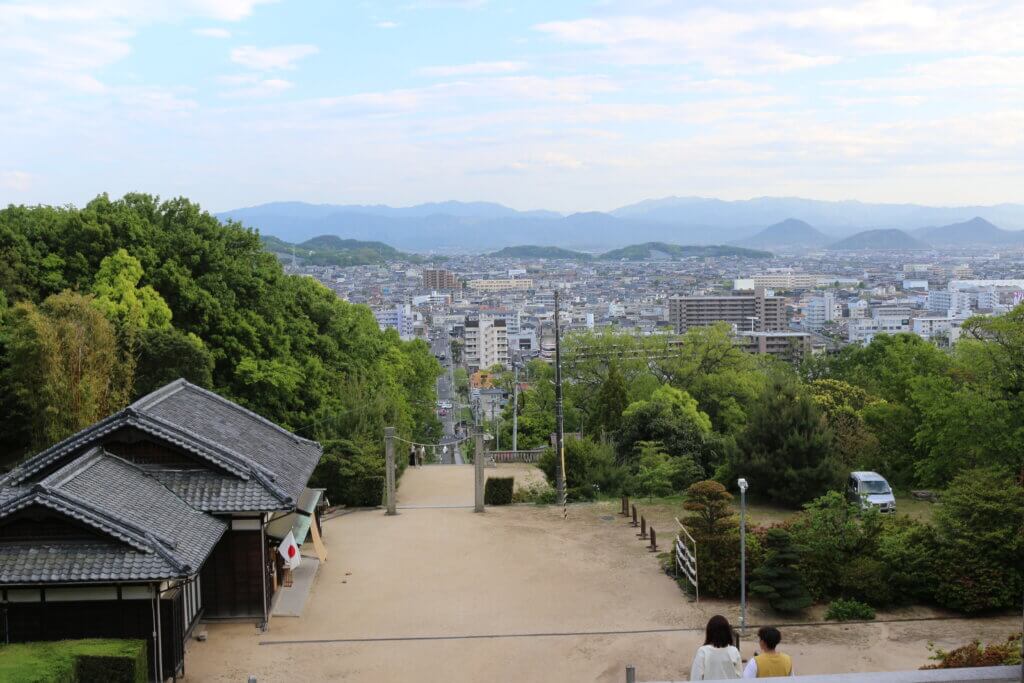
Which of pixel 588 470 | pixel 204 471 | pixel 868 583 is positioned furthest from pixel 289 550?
pixel 588 470

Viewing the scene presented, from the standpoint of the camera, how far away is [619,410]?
35938 mm

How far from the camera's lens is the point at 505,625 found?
1451 cm

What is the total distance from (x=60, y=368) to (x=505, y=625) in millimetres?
11912

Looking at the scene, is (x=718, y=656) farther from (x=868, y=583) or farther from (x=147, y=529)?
(x=868, y=583)

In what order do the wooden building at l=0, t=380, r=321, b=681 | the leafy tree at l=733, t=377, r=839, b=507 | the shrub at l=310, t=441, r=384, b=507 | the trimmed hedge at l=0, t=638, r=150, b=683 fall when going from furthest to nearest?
the shrub at l=310, t=441, r=384, b=507
the leafy tree at l=733, t=377, r=839, b=507
the wooden building at l=0, t=380, r=321, b=681
the trimmed hedge at l=0, t=638, r=150, b=683

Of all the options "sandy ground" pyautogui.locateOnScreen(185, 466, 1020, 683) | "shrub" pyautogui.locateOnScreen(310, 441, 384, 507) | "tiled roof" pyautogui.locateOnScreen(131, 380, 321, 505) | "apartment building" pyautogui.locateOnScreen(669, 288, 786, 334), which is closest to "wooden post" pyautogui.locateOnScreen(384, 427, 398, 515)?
"shrub" pyautogui.locateOnScreen(310, 441, 384, 507)

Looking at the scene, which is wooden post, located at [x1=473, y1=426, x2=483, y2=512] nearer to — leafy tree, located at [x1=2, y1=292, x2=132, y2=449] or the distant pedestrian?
leafy tree, located at [x1=2, y1=292, x2=132, y2=449]

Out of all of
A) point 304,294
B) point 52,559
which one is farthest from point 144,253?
point 52,559

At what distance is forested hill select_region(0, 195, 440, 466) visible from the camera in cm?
2142

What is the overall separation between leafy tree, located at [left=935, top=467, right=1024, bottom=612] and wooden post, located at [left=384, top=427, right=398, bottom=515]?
11.0 meters

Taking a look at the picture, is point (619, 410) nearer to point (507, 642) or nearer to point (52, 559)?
point (507, 642)

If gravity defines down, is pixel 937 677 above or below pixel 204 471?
above

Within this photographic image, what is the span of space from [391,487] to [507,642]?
8855 millimetres

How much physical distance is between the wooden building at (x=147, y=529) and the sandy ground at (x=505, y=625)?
0.87 meters
